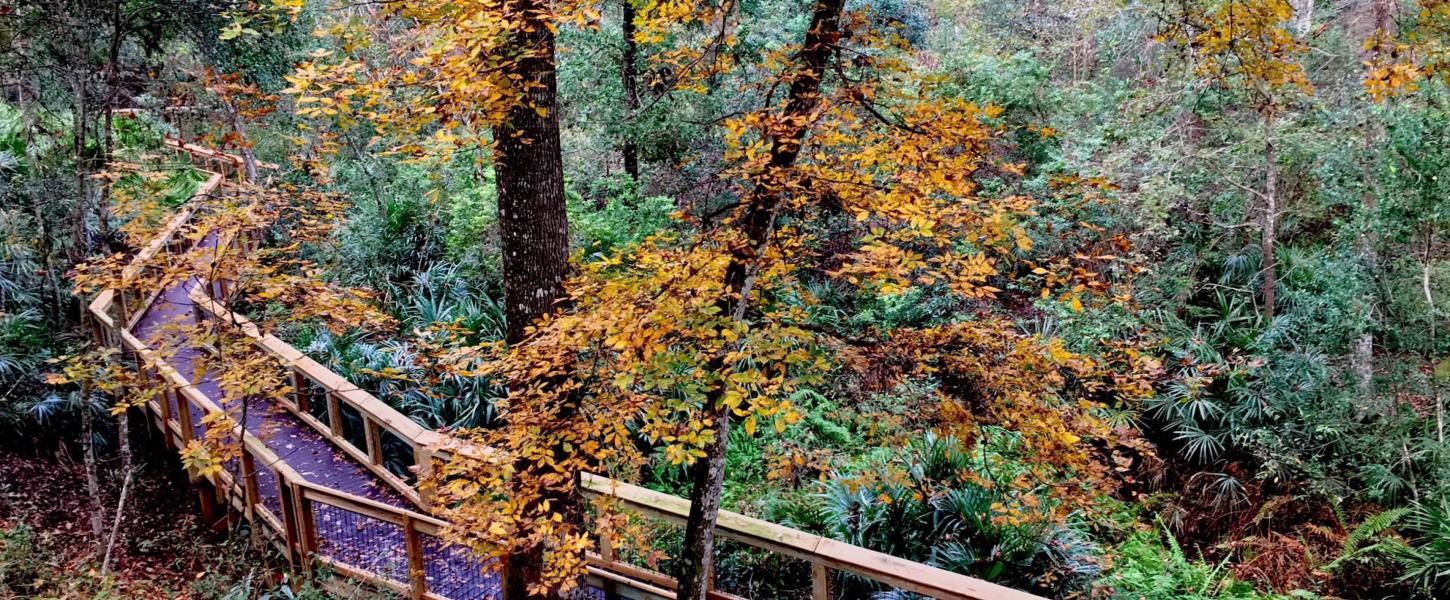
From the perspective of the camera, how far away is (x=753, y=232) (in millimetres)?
3758

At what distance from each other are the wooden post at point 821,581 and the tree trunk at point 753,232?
2.48 feet

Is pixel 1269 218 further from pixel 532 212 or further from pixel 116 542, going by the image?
pixel 116 542

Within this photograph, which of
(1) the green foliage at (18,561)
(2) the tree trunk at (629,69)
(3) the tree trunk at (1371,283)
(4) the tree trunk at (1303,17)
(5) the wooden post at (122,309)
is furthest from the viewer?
(4) the tree trunk at (1303,17)

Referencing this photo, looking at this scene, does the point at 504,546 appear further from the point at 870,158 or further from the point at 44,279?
the point at 44,279

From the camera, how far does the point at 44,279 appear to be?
946 cm

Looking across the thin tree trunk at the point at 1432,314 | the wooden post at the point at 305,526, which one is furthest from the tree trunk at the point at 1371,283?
the wooden post at the point at 305,526

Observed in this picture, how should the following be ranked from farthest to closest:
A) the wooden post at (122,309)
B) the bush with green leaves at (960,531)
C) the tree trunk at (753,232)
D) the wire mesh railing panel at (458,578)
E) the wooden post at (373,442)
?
the wooden post at (122,309), the wooden post at (373,442), the bush with green leaves at (960,531), the wire mesh railing panel at (458,578), the tree trunk at (753,232)

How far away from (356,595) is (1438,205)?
406 inches

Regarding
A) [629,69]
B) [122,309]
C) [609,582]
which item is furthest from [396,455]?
[629,69]

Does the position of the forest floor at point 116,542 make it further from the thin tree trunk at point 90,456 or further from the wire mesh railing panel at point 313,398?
the wire mesh railing panel at point 313,398

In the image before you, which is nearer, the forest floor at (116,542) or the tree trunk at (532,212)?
the tree trunk at (532,212)

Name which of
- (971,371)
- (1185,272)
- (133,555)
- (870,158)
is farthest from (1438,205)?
(133,555)

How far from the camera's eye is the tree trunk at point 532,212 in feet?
14.3

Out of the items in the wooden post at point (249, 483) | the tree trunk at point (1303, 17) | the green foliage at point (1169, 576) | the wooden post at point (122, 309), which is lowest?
the green foliage at point (1169, 576)
